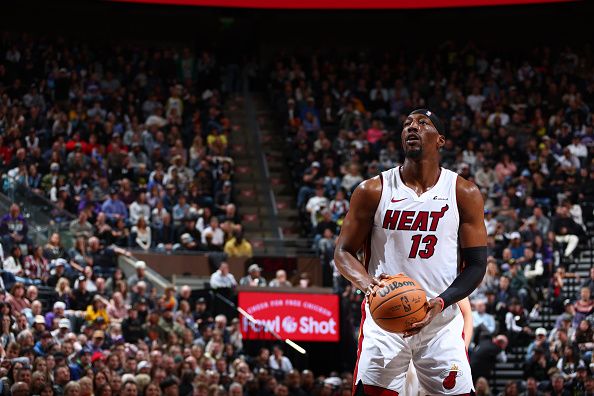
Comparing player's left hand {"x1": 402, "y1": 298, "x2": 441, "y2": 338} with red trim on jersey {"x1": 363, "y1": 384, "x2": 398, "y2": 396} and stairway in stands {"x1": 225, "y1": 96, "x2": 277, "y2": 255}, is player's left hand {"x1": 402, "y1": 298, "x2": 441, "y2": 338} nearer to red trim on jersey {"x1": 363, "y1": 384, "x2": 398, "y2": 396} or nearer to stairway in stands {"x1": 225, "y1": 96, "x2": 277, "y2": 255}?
red trim on jersey {"x1": 363, "y1": 384, "x2": 398, "y2": 396}

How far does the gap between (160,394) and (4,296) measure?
271cm

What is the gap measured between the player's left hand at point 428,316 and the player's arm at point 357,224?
0.51 m

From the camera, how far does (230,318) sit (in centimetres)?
1852

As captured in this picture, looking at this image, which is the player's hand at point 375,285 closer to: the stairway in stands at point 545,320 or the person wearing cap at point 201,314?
the person wearing cap at point 201,314

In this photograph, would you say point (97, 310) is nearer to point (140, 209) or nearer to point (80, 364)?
point (80, 364)

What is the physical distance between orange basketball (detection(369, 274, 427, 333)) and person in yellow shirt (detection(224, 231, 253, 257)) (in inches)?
549

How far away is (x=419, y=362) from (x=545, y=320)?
510 inches

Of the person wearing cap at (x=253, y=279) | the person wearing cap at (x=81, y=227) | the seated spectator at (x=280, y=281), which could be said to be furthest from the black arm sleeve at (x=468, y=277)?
the seated spectator at (x=280, y=281)

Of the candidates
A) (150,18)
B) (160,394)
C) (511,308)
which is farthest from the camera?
(150,18)

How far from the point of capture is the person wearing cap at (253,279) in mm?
19438

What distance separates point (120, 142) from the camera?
22562 mm

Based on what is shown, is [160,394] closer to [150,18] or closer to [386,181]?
[386,181]

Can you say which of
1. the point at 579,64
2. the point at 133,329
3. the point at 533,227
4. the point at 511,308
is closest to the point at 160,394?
the point at 133,329

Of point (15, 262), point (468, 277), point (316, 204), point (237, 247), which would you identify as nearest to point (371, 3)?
point (316, 204)
